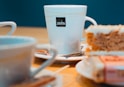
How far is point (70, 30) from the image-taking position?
0.74m

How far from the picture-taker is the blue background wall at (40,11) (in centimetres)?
193

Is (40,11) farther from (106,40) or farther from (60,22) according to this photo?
(106,40)

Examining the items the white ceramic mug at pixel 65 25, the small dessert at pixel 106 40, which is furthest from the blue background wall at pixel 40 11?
the small dessert at pixel 106 40

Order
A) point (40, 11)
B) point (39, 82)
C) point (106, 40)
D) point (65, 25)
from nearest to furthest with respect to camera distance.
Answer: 1. point (39, 82)
2. point (106, 40)
3. point (65, 25)
4. point (40, 11)

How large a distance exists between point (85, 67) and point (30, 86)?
0.24m

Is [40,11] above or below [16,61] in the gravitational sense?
below

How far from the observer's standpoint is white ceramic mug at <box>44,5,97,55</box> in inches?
28.6

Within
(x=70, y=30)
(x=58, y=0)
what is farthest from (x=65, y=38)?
(x=58, y=0)

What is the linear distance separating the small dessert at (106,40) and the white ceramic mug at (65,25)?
12 centimetres

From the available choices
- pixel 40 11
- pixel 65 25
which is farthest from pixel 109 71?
pixel 40 11

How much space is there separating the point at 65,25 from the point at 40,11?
1.35 meters

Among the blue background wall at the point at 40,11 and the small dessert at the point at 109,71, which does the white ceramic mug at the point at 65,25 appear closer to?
the small dessert at the point at 109,71

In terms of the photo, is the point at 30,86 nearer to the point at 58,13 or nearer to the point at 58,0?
the point at 58,13

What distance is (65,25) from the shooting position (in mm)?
740
